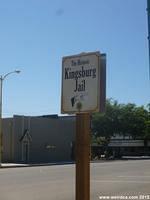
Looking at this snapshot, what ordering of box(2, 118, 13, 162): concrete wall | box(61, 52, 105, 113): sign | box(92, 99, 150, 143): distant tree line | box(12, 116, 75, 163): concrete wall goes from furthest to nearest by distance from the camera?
box(92, 99, 150, 143): distant tree line → box(12, 116, 75, 163): concrete wall → box(2, 118, 13, 162): concrete wall → box(61, 52, 105, 113): sign

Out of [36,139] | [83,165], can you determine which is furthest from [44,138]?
[83,165]

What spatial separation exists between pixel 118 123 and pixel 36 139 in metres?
26.3

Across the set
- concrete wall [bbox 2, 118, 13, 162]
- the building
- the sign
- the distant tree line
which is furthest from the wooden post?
the distant tree line

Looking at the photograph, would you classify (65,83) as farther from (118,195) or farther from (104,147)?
(104,147)

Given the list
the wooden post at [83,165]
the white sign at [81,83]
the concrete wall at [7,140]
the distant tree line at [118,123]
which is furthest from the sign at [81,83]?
the distant tree line at [118,123]

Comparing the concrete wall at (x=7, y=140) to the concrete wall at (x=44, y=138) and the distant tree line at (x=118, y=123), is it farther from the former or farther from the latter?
the distant tree line at (x=118, y=123)

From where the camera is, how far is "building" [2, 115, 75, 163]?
5716 centimetres

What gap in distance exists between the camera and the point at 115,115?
84.1m

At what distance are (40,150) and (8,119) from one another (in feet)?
18.1

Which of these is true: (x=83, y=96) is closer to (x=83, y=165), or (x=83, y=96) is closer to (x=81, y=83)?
(x=81, y=83)

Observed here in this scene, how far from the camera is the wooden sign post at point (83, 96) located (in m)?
4.21

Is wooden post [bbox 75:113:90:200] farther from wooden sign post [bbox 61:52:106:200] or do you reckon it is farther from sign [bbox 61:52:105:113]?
sign [bbox 61:52:105:113]

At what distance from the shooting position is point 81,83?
4465 millimetres

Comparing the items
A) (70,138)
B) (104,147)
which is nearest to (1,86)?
(70,138)
